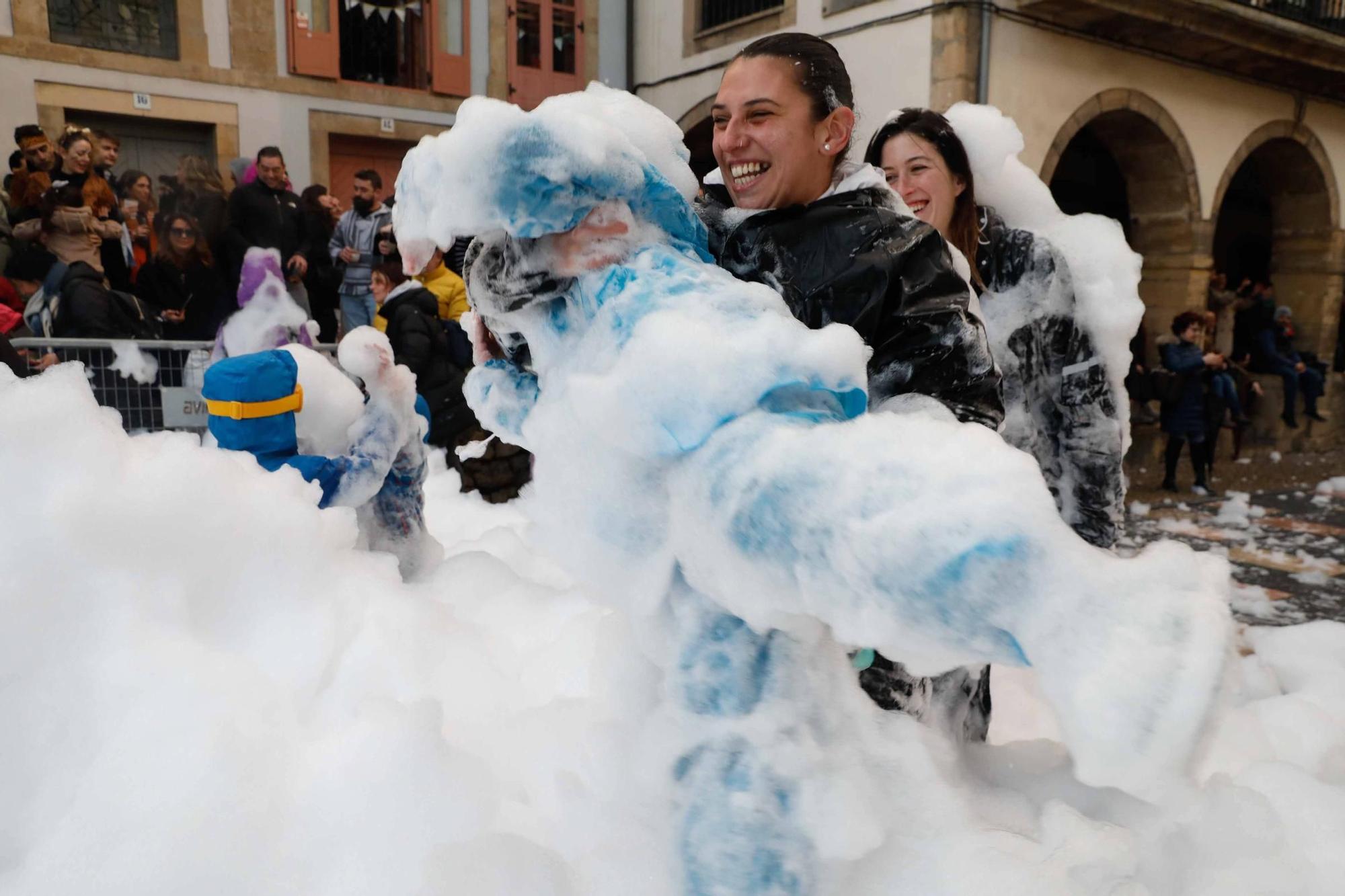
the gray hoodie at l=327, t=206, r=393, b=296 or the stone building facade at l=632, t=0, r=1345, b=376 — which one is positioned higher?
the stone building facade at l=632, t=0, r=1345, b=376

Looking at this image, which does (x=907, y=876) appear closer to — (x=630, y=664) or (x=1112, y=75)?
(x=630, y=664)

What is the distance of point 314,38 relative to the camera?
9.89 m

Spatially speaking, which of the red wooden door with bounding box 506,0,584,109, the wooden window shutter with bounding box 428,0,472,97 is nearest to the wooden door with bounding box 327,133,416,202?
the wooden window shutter with bounding box 428,0,472,97

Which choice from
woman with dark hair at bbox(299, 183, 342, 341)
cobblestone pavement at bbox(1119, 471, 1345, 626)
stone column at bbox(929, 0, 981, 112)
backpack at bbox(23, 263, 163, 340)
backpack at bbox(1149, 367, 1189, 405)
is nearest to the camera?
cobblestone pavement at bbox(1119, 471, 1345, 626)

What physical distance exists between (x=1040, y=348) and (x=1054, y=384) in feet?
0.35

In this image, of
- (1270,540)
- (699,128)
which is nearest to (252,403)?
(1270,540)

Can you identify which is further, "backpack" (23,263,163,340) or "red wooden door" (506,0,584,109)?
"red wooden door" (506,0,584,109)

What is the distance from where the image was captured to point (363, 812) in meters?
1.36

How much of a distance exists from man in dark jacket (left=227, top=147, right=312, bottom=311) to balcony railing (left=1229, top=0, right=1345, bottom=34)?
908 centimetres

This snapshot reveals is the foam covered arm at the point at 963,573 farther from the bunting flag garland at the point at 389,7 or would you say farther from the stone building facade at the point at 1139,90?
the bunting flag garland at the point at 389,7

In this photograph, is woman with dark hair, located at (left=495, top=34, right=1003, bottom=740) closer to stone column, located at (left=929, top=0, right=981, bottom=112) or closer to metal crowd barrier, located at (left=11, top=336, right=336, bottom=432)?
metal crowd barrier, located at (left=11, top=336, right=336, bottom=432)

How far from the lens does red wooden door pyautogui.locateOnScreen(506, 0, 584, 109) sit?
1113 cm

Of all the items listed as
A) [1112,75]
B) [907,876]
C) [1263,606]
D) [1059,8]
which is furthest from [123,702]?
[1112,75]

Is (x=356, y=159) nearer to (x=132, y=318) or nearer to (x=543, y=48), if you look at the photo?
(x=543, y=48)
